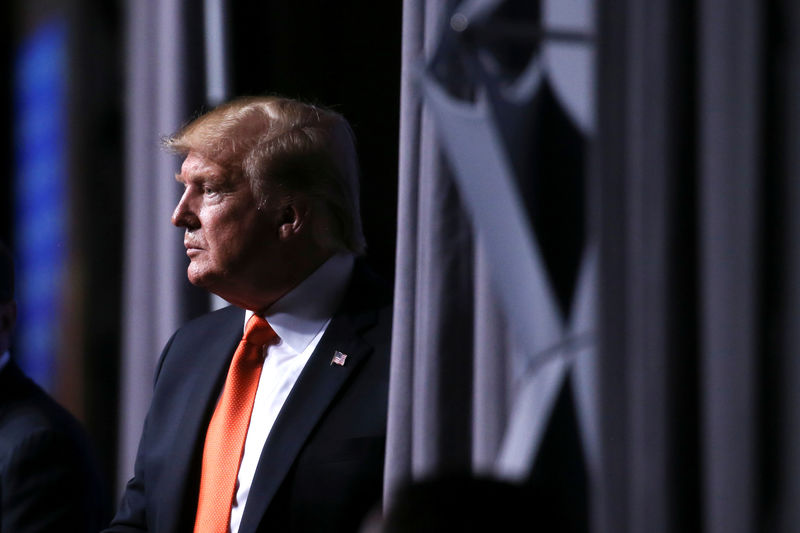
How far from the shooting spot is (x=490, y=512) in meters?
0.79

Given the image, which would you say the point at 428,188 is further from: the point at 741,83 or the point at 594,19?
the point at 741,83

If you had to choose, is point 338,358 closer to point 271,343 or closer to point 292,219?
point 271,343

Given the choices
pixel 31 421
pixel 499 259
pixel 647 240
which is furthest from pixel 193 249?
pixel 647 240

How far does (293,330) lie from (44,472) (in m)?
0.56

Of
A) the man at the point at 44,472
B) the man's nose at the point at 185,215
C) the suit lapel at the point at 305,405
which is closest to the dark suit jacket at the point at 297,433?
the suit lapel at the point at 305,405

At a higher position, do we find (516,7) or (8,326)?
(516,7)

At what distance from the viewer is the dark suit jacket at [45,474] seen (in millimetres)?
1796

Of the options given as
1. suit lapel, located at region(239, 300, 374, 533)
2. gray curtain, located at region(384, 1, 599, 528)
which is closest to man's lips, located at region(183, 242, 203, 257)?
suit lapel, located at region(239, 300, 374, 533)

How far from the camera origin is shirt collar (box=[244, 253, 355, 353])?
1672mm

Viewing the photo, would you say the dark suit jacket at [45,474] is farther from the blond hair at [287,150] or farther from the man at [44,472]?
the blond hair at [287,150]

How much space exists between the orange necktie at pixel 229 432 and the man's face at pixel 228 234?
0.09m

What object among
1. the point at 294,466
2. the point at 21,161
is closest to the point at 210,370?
the point at 294,466

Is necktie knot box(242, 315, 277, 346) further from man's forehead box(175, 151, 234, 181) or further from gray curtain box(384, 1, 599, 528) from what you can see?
gray curtain box(384, 1, 599, 528)

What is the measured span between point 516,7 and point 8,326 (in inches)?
52.6
